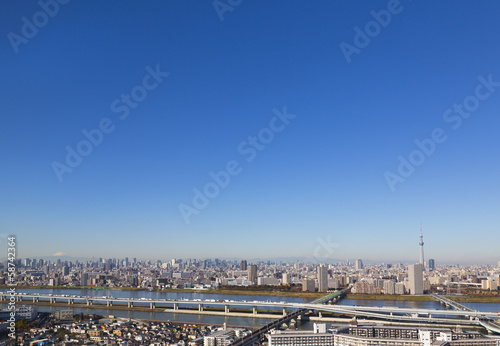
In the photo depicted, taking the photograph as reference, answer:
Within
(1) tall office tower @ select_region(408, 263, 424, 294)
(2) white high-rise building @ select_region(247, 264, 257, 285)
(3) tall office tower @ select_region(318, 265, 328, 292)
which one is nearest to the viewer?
(1) tall office tower @ select_region(408, 263, 424, 294)

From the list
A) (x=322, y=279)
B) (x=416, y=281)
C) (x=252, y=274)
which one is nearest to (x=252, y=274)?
(x=252, y=274)

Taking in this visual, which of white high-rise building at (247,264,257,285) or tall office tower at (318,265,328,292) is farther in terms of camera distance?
white high-rise building at (247,264,257,285)

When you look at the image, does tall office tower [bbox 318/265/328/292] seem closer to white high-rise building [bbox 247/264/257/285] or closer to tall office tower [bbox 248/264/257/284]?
white high-rise building [bbox 247/264/257/285]

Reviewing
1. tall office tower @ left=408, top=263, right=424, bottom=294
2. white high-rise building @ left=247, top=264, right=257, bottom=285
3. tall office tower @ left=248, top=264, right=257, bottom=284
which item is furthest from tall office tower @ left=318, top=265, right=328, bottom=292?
tall office tower @ left=248, top=264, right=257, bottom=284

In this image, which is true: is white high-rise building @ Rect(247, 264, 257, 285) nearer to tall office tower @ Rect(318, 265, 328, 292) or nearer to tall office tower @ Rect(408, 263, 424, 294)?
tall office tower @ Rect(318, 265, 328, 292)

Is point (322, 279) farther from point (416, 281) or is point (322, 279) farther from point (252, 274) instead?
point (252, 274)

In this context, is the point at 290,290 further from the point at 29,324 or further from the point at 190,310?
the point at 29,324

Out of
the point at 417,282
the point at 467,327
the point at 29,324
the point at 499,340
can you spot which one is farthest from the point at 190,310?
the point at 417,282

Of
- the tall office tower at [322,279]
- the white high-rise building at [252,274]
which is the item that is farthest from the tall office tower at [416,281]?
the white high-rise building at [252,274]

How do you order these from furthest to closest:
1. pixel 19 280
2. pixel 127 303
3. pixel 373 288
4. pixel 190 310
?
pixel 19 280
pixel 373 288
pixel 127 303
pixel 190 310

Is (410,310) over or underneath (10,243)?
underneath

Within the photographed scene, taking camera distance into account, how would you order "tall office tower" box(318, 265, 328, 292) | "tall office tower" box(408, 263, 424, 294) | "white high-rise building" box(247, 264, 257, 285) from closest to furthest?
"tall office tower" box(408, 263, 424, 294) < "tall office tower" box(318, 265, 328, 292) < "white high-rise building" box(247, 264, 257, 285)
